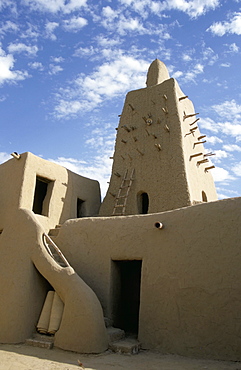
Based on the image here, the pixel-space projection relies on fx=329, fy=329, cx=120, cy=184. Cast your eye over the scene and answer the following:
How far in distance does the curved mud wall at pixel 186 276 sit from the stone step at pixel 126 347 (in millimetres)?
309

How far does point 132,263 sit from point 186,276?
341 centimetres

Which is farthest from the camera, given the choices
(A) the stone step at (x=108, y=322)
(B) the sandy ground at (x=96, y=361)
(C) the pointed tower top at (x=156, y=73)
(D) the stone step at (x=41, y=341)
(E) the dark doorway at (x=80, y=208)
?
(C) the pointed tower top at (x=156, y=73)

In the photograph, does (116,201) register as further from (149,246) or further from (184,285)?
(184,285)

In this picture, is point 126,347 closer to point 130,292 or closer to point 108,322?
point 108,322

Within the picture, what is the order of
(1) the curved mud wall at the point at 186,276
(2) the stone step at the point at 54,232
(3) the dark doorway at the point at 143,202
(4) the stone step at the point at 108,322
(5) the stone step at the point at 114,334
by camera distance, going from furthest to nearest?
1. (3) the dark doorway at the point at 143,202
2. (2) the stone step at the point at 54,232
3. (4) the stone step at the point at 108,322
4. (5) the stone step at the point at 114,334
5. (1) the curved mud wall at the point at 186,276

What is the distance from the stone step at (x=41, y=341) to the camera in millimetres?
8022

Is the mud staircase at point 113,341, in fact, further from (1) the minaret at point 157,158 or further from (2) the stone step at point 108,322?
(1) the minaret at point 157,158

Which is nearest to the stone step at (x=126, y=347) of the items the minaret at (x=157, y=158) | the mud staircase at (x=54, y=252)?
the mud staircase at (x=54, y=252)

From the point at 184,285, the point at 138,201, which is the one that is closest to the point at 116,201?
the point at 138,201

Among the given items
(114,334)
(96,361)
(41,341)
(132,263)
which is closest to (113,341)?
(114,334)

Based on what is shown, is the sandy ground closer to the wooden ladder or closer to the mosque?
the mosque

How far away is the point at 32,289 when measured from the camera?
29.7 feet

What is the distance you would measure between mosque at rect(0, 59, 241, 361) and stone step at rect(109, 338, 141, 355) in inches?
1.0

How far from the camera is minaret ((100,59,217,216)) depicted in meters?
12.5
